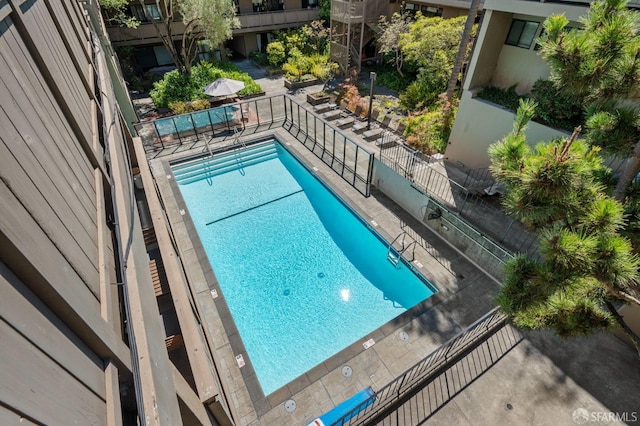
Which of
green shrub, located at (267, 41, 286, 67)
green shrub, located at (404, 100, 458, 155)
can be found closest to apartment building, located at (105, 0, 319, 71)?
green shrub, located at (267, 41, 286, 67)

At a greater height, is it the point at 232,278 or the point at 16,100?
the point at 16,100

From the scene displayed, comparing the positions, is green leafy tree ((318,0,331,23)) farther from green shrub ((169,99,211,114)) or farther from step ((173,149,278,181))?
step ((173,149,278,181))

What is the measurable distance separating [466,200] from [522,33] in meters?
6.04

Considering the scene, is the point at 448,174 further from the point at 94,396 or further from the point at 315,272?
the point at 94,396

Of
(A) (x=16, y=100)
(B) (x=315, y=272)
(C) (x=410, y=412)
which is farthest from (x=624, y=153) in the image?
(B) (x=315, y=272)

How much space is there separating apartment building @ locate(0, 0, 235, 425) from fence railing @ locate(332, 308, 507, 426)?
3578 millimetres

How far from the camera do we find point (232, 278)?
31.1 feet

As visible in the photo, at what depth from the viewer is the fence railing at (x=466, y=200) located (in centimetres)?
917

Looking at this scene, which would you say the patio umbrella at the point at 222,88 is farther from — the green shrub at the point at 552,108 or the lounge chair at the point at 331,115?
the green shrub at the point at 552,108

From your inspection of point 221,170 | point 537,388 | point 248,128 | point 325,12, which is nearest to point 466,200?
point 537,388

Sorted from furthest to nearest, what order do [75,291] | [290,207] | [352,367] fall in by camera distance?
[290,207]
[352,367]
[75,291]

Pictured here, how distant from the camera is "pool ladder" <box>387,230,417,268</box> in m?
9.60

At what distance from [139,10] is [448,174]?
2307 cm

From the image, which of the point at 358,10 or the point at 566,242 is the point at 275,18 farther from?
the point at 566,242
